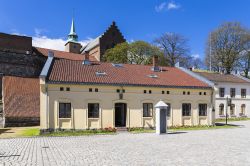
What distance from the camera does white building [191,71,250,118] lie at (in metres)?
40.0

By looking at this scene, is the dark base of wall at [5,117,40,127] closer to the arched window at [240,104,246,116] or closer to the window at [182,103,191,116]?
the window at [182,103,191,116]

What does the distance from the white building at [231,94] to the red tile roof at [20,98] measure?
75.5 feet

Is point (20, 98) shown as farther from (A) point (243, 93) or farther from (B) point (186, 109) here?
(A) point (243, 93)

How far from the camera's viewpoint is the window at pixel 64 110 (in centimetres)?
2188

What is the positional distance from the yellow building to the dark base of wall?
289 inches

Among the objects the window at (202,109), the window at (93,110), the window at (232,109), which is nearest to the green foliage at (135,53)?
the window at (232,109)

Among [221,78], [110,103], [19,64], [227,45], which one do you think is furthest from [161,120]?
[227,45]

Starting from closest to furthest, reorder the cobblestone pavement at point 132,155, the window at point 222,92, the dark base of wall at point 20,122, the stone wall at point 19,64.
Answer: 1. the cobblestone pavement at point 132,155
2. the dark base of wall at point 20,122
3. the stone wall at point 19,64
4. the window at point 222,92

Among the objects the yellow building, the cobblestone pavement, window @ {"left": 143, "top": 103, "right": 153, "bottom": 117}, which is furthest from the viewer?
window @ {"left": 143, "top": 103, "right": 153, "bottom": 117}

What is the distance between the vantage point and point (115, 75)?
25.3 metres

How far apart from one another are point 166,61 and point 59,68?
3142 cm

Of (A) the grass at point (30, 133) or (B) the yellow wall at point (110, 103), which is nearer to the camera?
(A) the grass at point (30, 133)

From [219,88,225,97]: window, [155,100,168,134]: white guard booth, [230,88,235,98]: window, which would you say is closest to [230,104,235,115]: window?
[230,88,235,98]: window

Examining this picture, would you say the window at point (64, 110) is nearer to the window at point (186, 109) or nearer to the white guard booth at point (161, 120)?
the white guard booth at point (161, 120)
